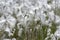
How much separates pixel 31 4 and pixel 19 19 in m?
0.53

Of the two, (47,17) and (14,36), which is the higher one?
(47,17)

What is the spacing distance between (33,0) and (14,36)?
981 millimetres

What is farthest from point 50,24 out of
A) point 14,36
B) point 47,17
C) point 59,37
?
point 14,36

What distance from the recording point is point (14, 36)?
312cm

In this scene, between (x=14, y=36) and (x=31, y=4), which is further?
(x=31, y=4)

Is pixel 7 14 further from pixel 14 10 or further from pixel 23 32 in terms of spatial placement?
pixel 23 32

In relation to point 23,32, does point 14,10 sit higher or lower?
higher

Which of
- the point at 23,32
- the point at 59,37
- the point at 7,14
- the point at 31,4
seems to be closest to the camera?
the point at 59,37

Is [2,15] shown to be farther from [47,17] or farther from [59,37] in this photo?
[59,37]

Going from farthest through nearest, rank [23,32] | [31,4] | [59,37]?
[31,4], [23,32], [59,37]

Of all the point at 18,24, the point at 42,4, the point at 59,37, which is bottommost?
the point at 59,37

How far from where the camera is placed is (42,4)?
3492 mm

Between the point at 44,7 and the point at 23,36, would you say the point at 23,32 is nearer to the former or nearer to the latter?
the point at 23,36

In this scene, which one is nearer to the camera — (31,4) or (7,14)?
(7,14)
